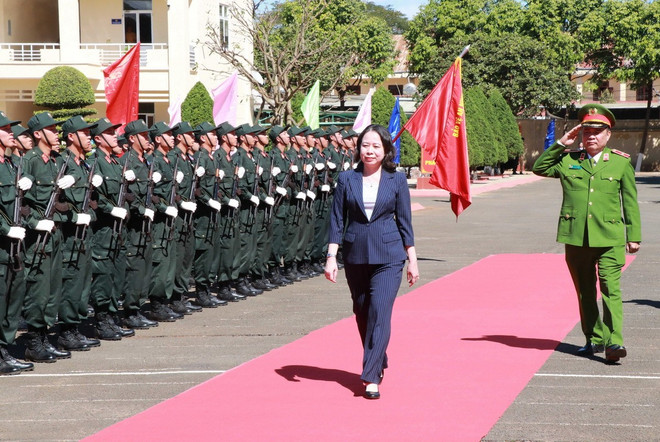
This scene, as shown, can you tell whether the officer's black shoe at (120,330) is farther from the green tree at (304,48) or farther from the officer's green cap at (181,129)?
the green tree at (304,48)

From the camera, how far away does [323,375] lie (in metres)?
7.73

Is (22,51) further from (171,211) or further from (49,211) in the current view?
(49,211)

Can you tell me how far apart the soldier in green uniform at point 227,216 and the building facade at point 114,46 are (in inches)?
946

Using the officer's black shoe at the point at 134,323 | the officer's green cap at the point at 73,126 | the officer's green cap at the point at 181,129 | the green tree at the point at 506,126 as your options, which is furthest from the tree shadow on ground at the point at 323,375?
the green tree at the point at 506,126

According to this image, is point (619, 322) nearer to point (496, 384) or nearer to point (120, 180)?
point (496, 384)

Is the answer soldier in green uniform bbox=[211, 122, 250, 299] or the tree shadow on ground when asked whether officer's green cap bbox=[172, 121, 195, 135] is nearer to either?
soldier in green uniform bbox=[211, 122, 250, 299]

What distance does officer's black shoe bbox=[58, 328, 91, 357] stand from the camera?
29.5 feet

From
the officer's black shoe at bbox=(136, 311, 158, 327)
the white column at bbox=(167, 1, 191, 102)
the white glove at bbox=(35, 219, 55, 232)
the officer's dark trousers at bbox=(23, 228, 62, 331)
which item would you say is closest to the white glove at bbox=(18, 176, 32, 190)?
the white glove at bbox=(35, 219, 55, 232)

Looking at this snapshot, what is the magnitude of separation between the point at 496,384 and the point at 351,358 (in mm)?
1384

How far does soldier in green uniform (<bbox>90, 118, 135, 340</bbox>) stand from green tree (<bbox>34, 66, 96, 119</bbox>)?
2169 cm

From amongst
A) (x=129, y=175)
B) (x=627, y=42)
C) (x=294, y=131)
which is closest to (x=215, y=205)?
(x=129, y=175)

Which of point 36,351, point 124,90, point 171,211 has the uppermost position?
point 124,90

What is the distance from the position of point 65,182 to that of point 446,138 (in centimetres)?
790

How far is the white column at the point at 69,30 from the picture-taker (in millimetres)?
36156
